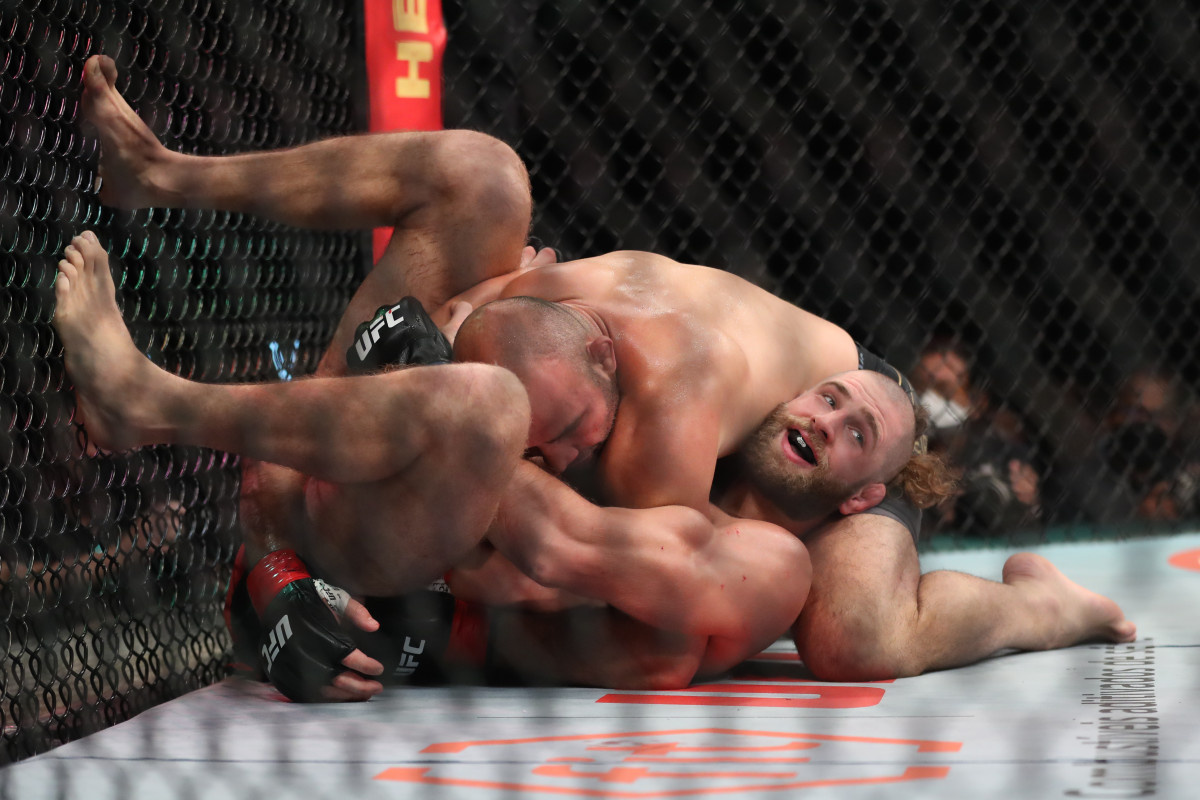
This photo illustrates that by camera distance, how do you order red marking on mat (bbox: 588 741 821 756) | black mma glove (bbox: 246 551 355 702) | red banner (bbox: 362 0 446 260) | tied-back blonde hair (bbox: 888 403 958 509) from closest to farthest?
red marking on mat (bbox: 588 741 821 756)
black mma glove (bbox: 246 551 355 702)
tied-back blonde hair (bbox: 888 403 958 509)
red banner (bbox: 362 0 446 260)

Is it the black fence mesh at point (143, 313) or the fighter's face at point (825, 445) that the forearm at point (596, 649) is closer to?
the fighter's face at point (825, 445)

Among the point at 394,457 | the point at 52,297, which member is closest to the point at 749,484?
the point at 394,457

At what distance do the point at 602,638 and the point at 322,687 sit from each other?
37cm

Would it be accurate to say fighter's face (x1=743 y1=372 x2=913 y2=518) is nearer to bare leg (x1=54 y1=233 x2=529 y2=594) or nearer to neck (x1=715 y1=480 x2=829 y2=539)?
neck (x1=715 y1=480 x2=829 y2=539)

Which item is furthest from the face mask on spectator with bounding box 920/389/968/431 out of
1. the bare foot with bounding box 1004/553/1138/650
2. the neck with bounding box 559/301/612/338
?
the neck with bounding box 559/301/612/338

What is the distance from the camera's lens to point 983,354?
140 inches

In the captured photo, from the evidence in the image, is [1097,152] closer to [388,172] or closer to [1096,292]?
[1096,292]

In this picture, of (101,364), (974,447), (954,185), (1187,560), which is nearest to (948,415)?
(974,447)

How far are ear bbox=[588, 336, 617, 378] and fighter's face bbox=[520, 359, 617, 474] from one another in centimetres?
1

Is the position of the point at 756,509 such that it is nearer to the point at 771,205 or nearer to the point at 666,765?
the point at 666,765

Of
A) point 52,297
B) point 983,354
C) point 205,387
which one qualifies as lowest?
point 983,354

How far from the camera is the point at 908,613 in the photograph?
1744 mm

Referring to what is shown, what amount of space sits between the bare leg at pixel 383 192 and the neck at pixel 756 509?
1.62 feet

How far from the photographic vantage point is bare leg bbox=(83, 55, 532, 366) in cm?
176
